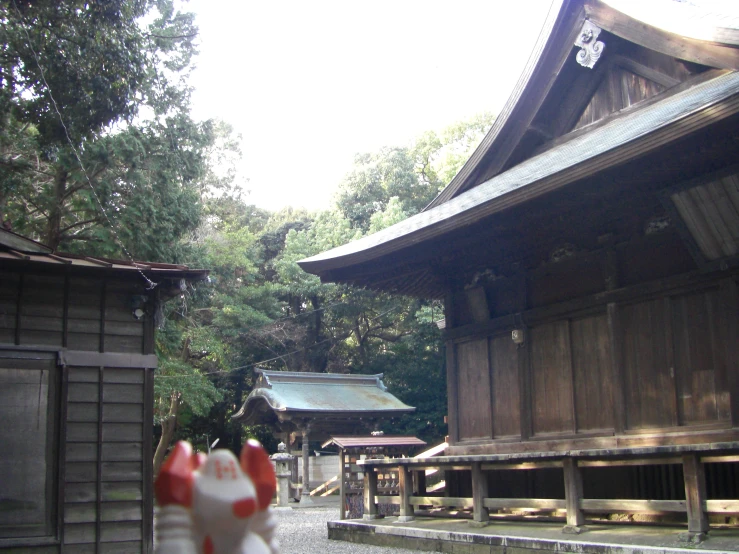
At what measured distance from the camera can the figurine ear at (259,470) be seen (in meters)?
2.42

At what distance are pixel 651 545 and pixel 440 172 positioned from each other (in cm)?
2749

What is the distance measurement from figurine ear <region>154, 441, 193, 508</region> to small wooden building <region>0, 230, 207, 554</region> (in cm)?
600

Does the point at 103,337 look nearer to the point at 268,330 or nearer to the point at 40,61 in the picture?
the point at 40,61

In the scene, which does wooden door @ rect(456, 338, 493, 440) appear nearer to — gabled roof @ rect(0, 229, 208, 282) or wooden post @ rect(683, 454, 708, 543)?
wooden post @ rect(683, 454, 708, 543)

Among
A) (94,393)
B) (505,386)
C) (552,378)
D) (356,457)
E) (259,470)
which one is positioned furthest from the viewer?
(356,457)

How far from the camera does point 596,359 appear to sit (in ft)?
27.7

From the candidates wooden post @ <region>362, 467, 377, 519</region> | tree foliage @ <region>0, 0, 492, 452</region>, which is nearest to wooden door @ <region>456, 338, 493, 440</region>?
wooden post @ <region>362, 467, 377, 519</region>

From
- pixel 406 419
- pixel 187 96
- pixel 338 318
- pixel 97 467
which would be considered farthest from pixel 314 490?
pixel 97 467

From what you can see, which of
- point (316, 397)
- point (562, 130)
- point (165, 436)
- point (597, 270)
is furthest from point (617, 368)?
point (165, 436)

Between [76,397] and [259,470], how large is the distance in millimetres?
6347

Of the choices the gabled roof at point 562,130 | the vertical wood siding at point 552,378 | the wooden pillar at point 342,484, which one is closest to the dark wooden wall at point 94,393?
the gabled roof at point 562,130

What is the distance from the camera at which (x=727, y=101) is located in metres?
5.71

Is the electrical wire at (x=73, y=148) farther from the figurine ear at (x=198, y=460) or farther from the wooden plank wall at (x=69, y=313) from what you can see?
the figurine ear at (x=198, y=460)

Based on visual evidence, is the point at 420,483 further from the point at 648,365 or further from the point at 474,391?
the point at 648,365
